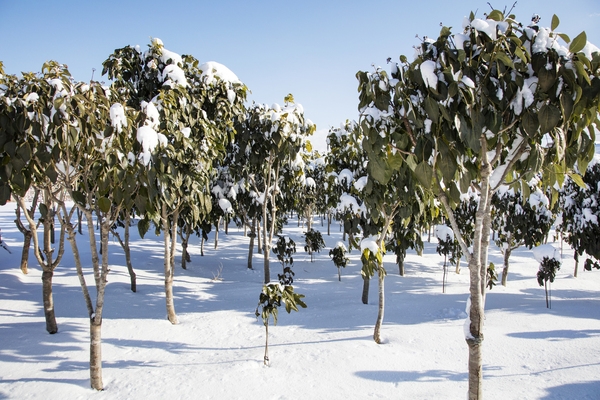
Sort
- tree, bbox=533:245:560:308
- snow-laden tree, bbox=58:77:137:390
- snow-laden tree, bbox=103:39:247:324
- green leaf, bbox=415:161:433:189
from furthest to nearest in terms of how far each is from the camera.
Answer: tree, bbox=533:245:560:308 → snow-laden tree, bbox=103:39:247:324 → snow-laden tree, bbox=58:77:137:390 → green leaf, bbox=415:161:433:189

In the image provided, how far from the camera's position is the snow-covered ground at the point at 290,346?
196 inches

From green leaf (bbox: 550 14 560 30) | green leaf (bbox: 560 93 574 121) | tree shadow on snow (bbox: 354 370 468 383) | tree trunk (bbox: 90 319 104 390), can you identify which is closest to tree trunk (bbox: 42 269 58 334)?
tree trunk (bbox: 90 319 104 390)

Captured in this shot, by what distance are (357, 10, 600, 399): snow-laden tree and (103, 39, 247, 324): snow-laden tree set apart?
4.08 m

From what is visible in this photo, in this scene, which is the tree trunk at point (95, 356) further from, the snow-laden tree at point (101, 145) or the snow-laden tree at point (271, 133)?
the snow-laden tree at point (271, 133)

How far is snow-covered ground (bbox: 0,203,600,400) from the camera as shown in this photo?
497 cm

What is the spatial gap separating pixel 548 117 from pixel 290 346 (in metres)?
6.01

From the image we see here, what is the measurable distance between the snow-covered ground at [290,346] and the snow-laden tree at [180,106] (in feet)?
6.45

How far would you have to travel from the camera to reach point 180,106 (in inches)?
281

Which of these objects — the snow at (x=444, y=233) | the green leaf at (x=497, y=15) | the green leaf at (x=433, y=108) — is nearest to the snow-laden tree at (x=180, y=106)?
the green leaf at (x=433, y=108)

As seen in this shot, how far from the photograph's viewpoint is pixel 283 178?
544 inches

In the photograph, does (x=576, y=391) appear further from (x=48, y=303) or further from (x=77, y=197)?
(x=48, y=303)

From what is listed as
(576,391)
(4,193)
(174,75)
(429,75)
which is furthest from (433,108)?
(174,75)

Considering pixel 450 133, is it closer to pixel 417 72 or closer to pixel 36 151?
pixel 417 72

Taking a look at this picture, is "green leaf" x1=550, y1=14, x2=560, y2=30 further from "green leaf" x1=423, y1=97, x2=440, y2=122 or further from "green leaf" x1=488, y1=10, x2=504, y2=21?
"green leaf" x1=423, y1=97, x2=440, y2=122
